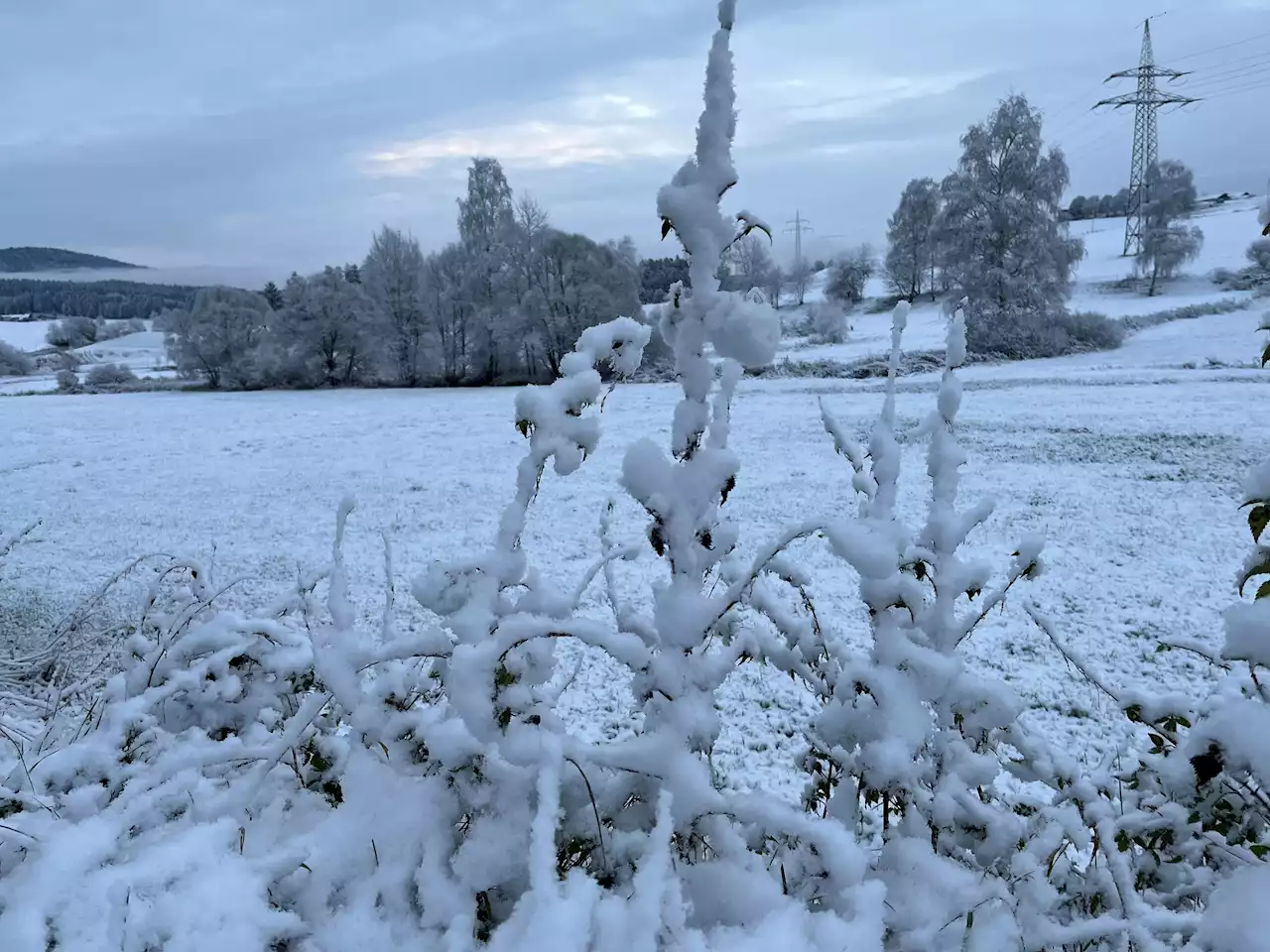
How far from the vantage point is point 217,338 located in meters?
29.6

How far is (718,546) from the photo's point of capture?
4.40ft

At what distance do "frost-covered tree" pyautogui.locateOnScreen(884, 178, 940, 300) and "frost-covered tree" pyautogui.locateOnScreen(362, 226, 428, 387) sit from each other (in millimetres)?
26724

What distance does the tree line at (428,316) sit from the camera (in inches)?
1031

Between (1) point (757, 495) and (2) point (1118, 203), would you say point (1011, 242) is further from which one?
(2) point (1118, 203)

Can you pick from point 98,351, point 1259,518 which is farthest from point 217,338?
point 1259,518

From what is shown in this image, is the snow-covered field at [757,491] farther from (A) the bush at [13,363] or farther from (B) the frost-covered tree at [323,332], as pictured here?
(A) the bush at [13,363]

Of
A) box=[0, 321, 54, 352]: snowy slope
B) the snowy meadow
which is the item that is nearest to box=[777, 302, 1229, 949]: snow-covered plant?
the snowy meadow

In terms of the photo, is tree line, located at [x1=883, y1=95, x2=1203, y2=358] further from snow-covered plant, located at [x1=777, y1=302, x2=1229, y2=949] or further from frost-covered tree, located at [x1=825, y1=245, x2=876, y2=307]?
snow-covered plant, located at [x1=777, y1=302, x2=1229, y2=949]

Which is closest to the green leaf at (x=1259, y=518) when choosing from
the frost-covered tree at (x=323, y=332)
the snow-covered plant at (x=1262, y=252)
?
the snow-covered plant at (x=1262, y=252)

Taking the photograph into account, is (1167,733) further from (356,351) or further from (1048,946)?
(356,351)

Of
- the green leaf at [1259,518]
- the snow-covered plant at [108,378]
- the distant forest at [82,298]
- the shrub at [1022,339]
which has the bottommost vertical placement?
the shrub at [1022,339]

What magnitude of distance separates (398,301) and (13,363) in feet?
89.6

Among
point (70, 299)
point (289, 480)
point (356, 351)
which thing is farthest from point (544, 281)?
point (70, 299)

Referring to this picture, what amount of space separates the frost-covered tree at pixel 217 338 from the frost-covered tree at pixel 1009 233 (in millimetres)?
27105
